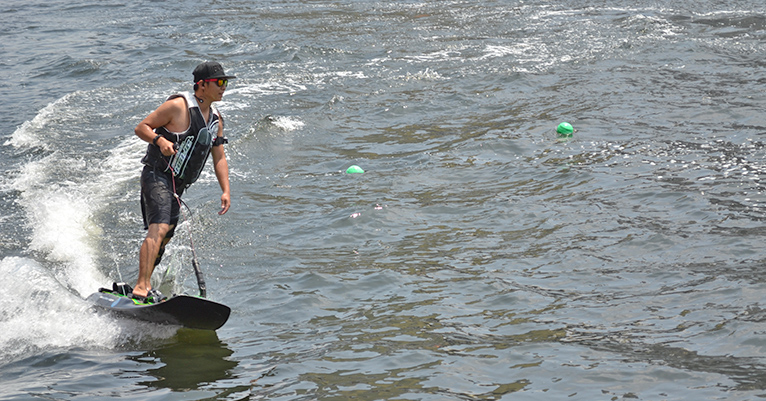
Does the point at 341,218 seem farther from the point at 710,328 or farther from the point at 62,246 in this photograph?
the point at 710,328

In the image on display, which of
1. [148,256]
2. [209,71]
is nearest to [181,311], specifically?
[148,256]

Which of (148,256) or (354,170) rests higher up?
(148,256)

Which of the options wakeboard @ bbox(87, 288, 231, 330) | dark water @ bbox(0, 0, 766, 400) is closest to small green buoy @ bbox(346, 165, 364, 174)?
dark water @ bbox(0, 0, 766, 400)

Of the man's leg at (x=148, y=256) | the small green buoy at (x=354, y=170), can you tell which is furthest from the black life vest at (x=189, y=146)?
the small green buoy at (x=354, y=170)

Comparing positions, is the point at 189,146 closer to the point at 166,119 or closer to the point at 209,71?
the point at 166,119

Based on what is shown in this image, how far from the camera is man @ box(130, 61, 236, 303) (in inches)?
259

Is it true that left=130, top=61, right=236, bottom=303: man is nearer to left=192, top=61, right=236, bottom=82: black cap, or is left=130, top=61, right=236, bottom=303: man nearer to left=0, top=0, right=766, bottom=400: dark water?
left=192, top=61, right=236, bottom=82: black cap

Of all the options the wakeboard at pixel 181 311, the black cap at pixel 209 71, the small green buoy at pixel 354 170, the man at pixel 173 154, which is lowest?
the small green buoy at pixel 354 170

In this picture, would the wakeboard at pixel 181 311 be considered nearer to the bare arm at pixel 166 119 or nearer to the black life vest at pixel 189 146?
the black life vest at pixel 189 146

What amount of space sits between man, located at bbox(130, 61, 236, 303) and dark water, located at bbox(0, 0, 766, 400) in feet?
2.22

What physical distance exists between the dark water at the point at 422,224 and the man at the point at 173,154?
26.6 inches

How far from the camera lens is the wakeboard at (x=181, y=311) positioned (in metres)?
6.04

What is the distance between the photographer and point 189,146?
6.73 metres

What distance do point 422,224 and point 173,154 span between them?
3392mm
